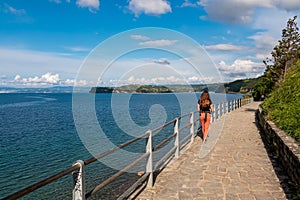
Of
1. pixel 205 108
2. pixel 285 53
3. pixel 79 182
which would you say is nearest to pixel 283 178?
pixel 79 182

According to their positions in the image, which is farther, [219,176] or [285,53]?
[285,53]

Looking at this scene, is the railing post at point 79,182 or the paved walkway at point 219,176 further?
the paved walkway at point 219,176

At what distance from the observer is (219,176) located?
21.1 feet

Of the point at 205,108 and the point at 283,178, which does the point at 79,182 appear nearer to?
the point at 283,178

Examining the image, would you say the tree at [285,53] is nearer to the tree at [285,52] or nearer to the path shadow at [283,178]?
the tree at [285,52]

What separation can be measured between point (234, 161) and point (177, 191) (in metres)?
2.97

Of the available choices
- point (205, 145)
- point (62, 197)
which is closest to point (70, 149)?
point (62, 197)

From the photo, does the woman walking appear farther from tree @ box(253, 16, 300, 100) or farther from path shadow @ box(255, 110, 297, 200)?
tree @ box(253, 16, 300, 100)

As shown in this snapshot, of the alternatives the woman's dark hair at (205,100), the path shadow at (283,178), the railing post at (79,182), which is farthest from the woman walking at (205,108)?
the railing post at (79,182)

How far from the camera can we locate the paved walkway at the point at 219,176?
530 cm

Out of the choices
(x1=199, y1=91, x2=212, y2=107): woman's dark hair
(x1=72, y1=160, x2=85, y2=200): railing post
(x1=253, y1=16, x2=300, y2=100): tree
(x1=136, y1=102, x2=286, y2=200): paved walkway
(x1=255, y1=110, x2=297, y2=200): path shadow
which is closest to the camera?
(x1=72, y1=160, x2=85, y2=200): railing post

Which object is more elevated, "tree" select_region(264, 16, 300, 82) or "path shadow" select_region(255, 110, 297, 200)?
"tree" select_region(264, 16, 300, 82)

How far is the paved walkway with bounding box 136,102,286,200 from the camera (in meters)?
5.30

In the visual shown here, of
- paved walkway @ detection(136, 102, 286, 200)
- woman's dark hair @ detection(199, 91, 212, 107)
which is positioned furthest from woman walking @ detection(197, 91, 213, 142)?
paved walkway @ detection(136, 102, 286, 200)
